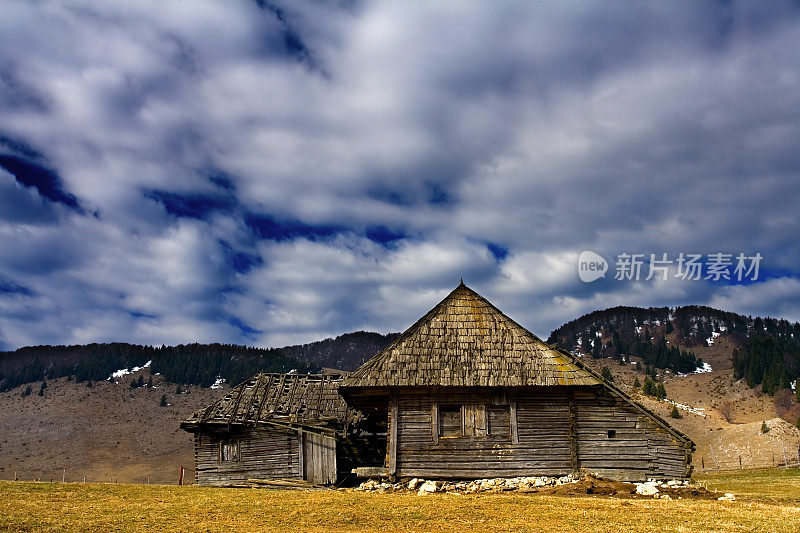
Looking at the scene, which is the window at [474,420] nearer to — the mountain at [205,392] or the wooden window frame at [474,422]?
the wooden window frame at [474,422]

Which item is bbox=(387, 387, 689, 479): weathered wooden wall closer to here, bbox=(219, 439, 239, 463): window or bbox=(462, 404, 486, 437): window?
bbox=(462, 404, 486, 437): window

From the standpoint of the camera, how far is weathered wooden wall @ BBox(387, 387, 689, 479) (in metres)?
19.4

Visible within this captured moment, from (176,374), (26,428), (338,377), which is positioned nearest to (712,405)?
(338,377)

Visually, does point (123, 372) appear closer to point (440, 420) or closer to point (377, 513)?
point (440, 420)

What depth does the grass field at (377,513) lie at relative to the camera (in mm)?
12000

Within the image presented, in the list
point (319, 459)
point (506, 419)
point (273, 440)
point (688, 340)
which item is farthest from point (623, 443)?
point (688, 340)

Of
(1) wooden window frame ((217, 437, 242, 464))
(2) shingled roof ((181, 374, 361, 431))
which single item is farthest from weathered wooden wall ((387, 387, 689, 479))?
(1) wooden window frame ((217, 437, 242, 464))

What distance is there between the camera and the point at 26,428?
311ft

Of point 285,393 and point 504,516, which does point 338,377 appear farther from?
point 504,516

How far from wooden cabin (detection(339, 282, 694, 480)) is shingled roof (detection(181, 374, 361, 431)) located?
7318 mm

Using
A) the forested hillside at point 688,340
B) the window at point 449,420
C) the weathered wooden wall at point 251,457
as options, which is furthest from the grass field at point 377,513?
the forested hillside at point 688,340

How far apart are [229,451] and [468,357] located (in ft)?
43.8

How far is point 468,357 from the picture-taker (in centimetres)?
1997

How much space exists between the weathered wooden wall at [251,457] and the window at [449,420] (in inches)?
357
